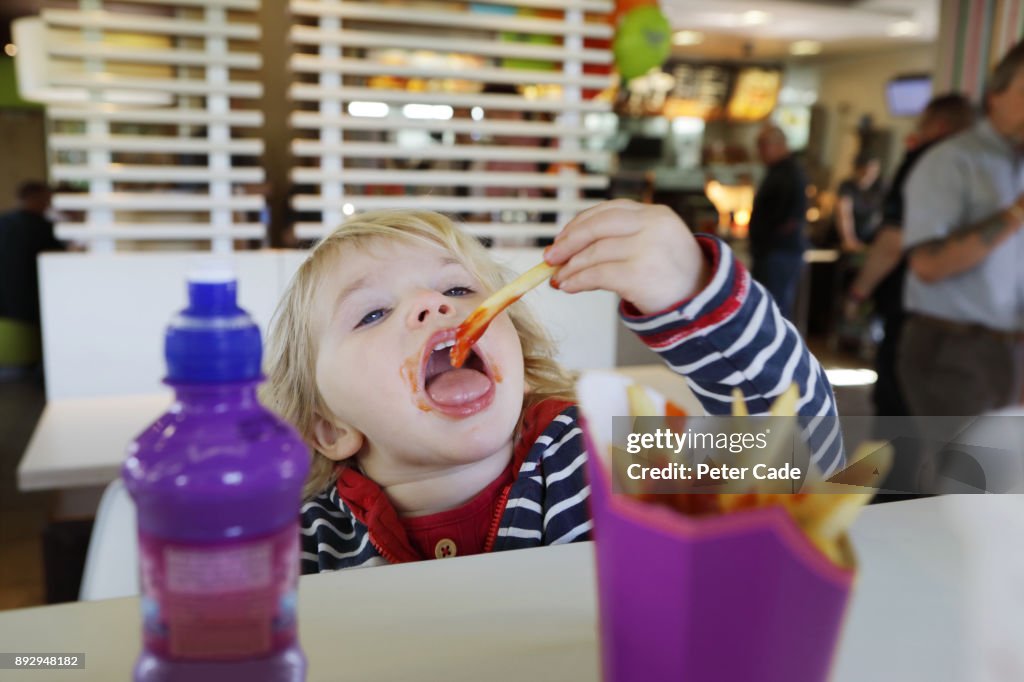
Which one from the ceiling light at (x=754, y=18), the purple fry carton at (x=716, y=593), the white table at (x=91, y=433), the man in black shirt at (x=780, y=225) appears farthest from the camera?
the ceiling light at (x=754, y=18)

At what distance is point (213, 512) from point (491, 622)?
280 millimetres

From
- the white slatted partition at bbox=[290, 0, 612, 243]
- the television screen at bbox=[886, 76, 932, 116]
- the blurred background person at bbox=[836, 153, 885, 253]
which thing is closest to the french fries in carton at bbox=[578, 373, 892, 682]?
the white slatted partition at bbox=[290, 0, 612, 243]

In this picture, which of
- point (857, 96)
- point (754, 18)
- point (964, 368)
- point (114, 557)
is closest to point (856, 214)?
point (754, 18)

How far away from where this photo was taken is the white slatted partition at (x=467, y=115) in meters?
2.52

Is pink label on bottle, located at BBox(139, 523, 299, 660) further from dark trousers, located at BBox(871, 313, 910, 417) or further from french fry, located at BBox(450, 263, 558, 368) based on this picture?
dark trousers, located at BBox(871, 313, 910, 417)

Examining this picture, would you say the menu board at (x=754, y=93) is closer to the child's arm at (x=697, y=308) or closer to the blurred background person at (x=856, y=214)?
the blurred background person at (x=856, y=214)

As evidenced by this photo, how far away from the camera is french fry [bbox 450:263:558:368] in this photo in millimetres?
675

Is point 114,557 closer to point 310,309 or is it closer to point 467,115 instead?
point 310,309

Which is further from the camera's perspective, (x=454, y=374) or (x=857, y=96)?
(x=857, y=96)

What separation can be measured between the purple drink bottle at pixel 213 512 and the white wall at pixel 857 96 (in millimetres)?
9387

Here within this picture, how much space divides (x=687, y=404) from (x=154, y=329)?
151cm

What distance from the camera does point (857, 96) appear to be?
930 centimetres

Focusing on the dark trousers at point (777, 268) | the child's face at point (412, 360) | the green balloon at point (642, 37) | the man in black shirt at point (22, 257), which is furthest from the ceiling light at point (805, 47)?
the child's face at point (412, 360)

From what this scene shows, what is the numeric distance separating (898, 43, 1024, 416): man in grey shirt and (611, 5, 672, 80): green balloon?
90cm
